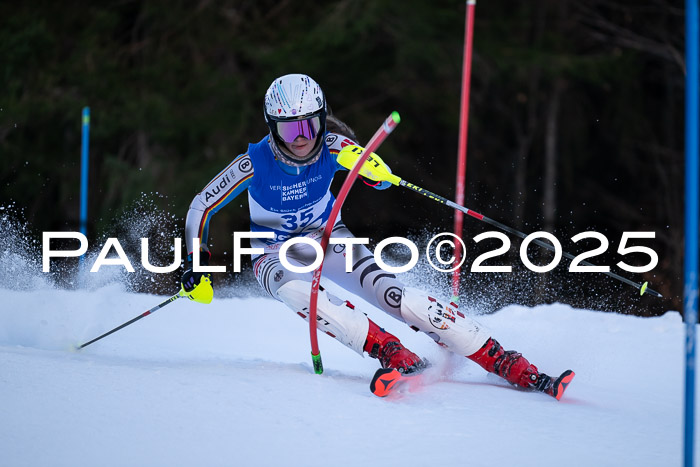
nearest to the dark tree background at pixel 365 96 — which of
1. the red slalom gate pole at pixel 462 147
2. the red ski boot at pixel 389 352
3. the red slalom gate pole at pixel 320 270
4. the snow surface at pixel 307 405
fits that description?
the red slalom gate pole at pixel 462 147

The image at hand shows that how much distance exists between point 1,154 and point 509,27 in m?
8.00

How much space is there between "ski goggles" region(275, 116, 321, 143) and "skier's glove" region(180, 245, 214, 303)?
676 millimetres

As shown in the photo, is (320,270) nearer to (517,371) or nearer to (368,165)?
(368,165)

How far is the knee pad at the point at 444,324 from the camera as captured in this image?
3684 millimetres

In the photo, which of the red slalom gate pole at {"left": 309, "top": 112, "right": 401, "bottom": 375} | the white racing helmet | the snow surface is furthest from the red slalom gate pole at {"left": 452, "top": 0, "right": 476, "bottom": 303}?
the red slalom gate pole at {"left": 309, "top": 112, "right": 401, "bottom": 375}

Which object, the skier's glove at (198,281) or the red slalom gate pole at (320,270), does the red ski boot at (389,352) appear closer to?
the red slalom gate pole at (320,270)

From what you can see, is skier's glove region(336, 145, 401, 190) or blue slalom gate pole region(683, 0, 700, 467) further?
skier's glove region(336, 145, 401, 190)

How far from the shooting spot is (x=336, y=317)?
3.68 m

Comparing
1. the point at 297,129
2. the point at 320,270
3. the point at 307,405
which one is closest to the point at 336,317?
the point at 320,270

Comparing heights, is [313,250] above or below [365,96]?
below

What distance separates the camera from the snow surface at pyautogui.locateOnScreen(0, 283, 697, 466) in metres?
2.76

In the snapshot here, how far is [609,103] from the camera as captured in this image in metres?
14.5

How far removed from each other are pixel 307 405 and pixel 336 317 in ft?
2.02

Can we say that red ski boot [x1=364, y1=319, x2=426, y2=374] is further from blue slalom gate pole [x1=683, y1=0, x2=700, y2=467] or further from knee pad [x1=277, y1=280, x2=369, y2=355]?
blue slalom gate pole [x1=683, y1=0, x2=700, y2=467]
